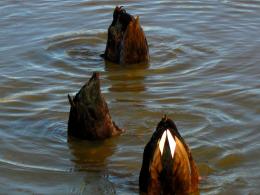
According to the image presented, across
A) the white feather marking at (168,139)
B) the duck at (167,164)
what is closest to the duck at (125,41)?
the duck at (167,164)

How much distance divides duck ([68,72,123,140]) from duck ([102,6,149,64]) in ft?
7.75

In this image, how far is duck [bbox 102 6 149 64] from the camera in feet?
32.7

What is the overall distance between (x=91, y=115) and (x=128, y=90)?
6.09ft

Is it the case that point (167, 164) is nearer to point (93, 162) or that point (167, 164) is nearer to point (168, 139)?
point (168, 139)

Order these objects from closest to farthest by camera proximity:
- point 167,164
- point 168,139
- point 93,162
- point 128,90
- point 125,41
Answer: point 168,139 < point 167,164 < point 93,162 < point 128,90 < point 125,41

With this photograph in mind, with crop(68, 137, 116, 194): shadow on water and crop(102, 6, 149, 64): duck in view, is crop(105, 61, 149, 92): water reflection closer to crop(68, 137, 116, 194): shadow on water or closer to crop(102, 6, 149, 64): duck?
crop(102, 6, 149, 64): duck

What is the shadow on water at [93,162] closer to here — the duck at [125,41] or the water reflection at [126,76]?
the water reflection at [126,76]

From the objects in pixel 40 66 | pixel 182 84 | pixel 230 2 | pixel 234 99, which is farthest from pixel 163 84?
pixel 230 2

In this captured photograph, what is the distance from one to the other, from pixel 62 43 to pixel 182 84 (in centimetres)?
258

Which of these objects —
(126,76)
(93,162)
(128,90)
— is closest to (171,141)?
(93,162)

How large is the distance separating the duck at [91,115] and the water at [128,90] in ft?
0.34

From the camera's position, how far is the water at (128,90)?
7082mm

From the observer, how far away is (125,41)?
10023mm

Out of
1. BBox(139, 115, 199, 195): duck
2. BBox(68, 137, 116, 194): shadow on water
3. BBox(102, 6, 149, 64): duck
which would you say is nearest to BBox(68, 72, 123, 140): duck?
BBox(68, 137, 116, 194): shadow on water
